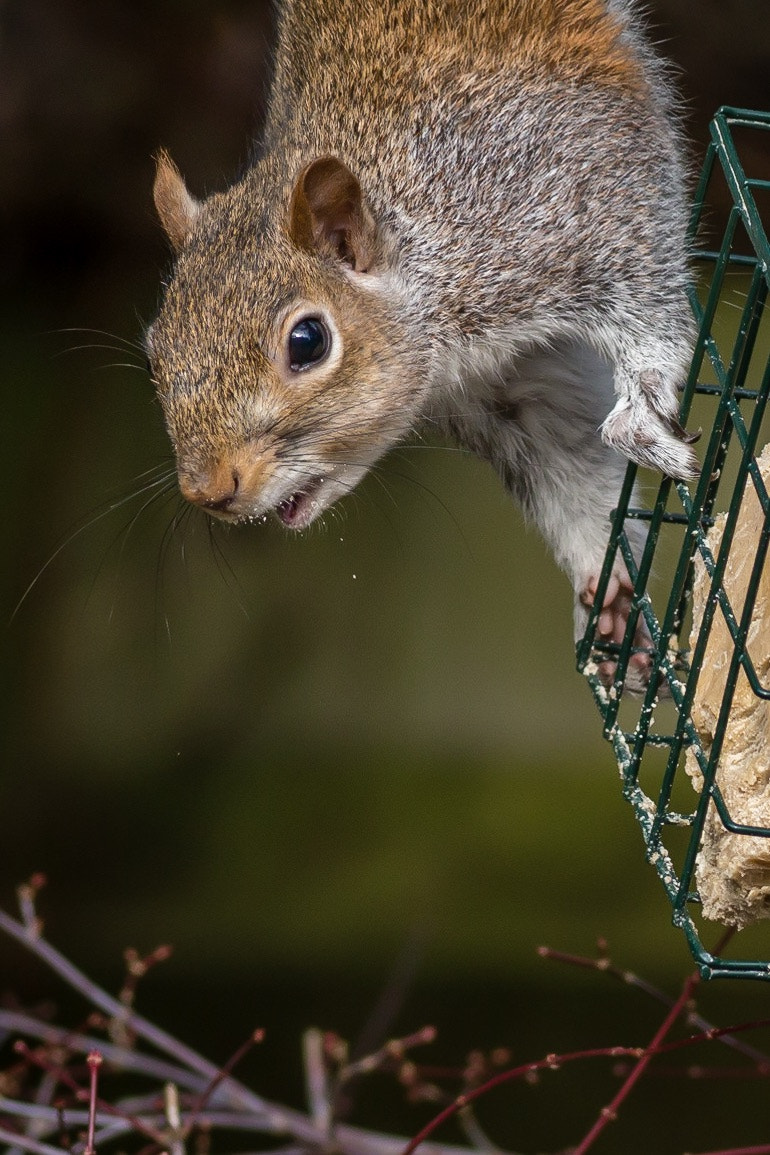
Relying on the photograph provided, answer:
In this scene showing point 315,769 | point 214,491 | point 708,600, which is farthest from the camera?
point 315,769

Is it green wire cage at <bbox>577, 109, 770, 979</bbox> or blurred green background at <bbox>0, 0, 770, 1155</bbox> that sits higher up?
green wire cage at <bbox>577, 109, 770, 979</bbox>

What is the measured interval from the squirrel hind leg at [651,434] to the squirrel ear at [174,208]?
1.41 ft

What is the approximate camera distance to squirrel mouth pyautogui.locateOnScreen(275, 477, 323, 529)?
1.29 metres

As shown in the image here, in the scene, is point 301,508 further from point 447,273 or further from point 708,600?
point 708,600

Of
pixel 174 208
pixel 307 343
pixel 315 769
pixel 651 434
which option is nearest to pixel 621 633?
pixel 651 434

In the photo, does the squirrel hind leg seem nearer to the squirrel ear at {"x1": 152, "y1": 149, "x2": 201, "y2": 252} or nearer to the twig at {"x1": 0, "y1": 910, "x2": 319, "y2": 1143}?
the squirrel ear at {"x1": 152, "y1": 149, "x2": 201, "y2": 252}

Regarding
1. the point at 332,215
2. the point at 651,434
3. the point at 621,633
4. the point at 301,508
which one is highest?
the point at 332,215

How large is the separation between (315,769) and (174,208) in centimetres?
171

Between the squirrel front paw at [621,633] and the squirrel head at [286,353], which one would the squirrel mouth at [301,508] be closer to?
the squirrel head at [286,353]

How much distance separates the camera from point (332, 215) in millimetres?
1286

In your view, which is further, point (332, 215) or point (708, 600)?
point (332, 215)

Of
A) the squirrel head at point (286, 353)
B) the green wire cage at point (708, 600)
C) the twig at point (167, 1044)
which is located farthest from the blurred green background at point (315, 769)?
the green wire cage at point (708, 600)

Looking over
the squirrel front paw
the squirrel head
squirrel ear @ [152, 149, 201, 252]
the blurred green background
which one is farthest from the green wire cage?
the blurred green background

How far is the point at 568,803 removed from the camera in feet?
9.36
